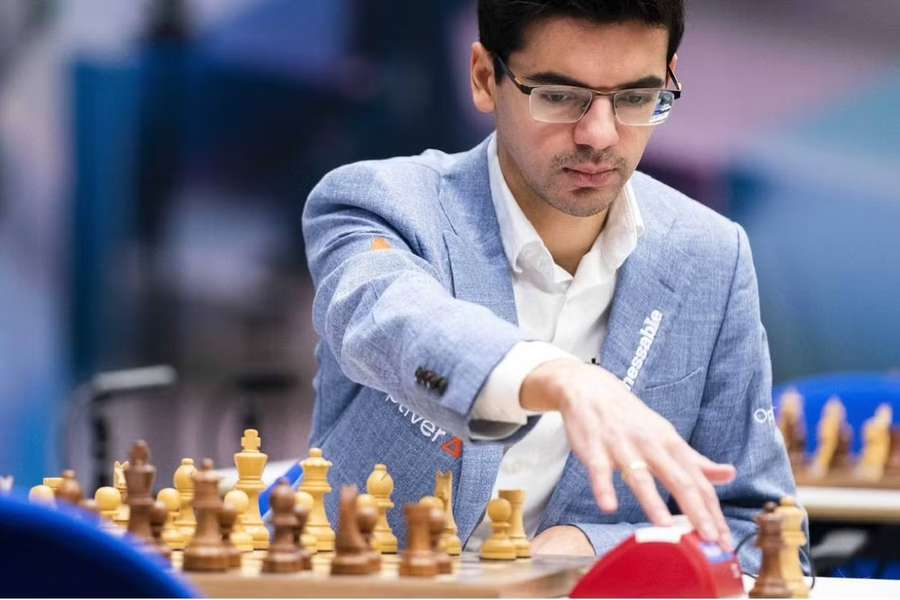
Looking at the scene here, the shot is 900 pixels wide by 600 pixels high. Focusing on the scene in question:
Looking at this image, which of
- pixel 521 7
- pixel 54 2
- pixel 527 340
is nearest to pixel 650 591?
pixel 527 340

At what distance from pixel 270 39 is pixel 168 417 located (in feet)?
4.56

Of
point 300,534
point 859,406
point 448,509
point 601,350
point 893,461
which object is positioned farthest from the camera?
point 859,406

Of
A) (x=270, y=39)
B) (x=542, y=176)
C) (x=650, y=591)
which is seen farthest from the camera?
(x=270, y=39)

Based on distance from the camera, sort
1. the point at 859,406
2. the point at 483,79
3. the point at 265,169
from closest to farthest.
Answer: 1. the point at 483,79
2. the point at 859,406
3. the point at 265,169

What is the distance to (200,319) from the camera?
5.67m

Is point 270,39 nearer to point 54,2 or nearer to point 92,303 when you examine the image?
point 54,2

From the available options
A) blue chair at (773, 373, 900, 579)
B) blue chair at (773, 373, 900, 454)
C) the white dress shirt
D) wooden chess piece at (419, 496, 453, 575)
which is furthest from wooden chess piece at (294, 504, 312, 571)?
blue chair at (773, 373, 900, 454)

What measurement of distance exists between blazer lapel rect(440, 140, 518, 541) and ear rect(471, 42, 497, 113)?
0.25ft

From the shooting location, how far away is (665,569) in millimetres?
1608

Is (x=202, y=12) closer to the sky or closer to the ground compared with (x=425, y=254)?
closer to the sky

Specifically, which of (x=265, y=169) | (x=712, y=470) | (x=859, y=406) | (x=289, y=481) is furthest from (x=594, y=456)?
(x=265, y=169)

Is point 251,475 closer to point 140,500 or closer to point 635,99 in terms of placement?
point 140,500

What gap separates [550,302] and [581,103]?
336mm

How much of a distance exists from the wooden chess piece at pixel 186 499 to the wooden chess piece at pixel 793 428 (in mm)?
2103
